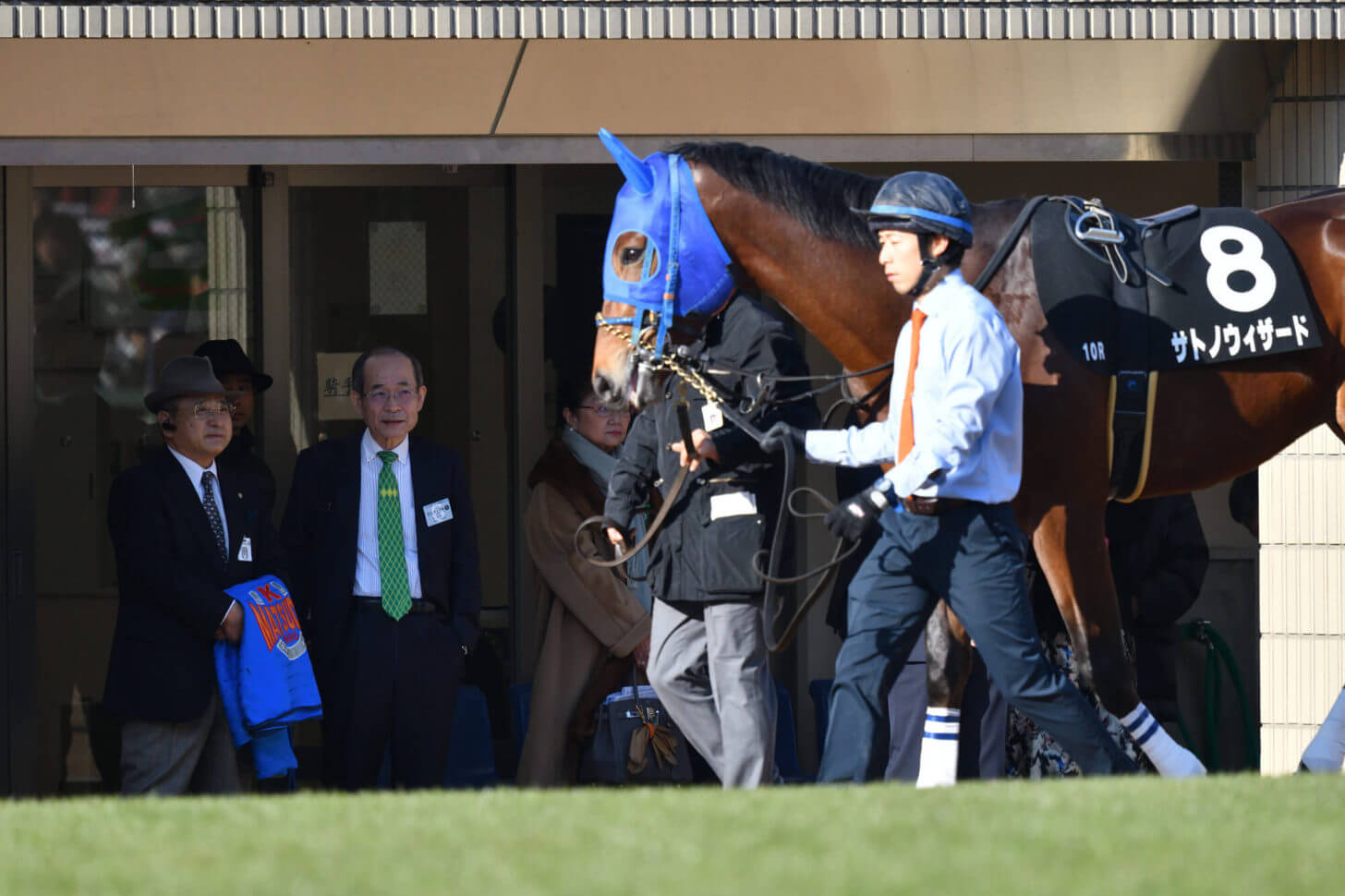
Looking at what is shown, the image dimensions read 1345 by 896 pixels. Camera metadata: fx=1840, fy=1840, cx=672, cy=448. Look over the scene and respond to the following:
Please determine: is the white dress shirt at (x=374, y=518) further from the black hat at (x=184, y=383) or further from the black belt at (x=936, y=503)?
the black belt at (x=936, y=503)

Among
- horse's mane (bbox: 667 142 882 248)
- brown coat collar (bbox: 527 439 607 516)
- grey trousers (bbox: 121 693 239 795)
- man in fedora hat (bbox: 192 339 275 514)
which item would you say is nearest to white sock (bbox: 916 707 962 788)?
horse's mane (bbox: 667 142 882 248)

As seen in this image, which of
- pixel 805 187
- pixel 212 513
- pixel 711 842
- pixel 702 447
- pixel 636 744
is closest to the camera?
pixel 711 842

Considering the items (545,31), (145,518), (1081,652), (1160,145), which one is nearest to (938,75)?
(1160,145)

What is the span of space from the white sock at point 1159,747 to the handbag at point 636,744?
2.33 meters

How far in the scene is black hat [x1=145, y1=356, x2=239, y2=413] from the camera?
6.24 meters

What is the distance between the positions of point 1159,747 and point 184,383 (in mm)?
3385

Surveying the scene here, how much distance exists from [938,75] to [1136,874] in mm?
4185

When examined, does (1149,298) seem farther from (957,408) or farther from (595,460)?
(595,460)

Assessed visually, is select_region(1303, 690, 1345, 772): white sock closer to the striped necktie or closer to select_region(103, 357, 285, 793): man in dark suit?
select_region(103, 357, 285, 793): man in dark suit

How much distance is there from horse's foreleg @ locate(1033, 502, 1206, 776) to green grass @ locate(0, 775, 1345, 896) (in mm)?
859

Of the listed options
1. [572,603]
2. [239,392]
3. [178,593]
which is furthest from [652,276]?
[239,392]

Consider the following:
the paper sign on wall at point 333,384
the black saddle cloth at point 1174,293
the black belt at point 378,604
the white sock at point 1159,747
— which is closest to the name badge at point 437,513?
the black belt at point 378,604

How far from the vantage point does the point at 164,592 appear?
595 centimetres

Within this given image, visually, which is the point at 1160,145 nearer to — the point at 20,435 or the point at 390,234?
the point at 390,234
